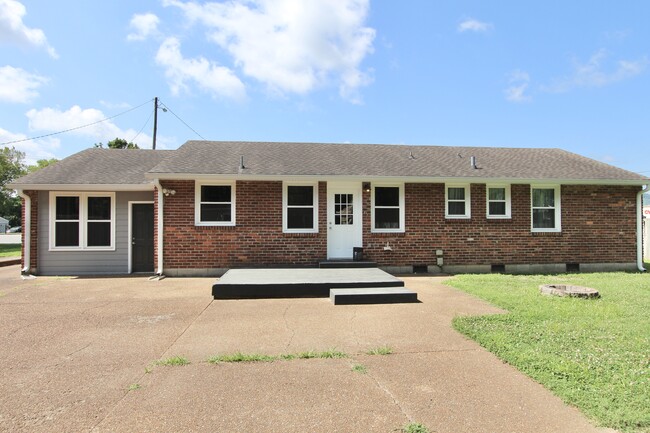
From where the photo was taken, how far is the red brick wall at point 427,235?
10938 mm

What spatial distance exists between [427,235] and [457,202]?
4.67 ft

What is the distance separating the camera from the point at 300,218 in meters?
11.3

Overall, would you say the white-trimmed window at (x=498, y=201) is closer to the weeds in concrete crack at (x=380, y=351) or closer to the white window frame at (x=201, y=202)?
the white window frame at (x=201, y=202)

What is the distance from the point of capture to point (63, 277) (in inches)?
439

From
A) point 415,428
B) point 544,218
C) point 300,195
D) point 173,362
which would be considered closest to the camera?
point 415,428

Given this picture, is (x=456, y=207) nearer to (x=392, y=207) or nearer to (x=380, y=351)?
(x=392, y=207)

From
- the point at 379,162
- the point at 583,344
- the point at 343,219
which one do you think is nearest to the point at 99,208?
the point at 343,219

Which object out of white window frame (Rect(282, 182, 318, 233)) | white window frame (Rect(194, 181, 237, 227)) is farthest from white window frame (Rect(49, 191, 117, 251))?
white window frame (Rect(282, 182, 318, 233))

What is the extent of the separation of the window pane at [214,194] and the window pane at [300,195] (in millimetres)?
1788

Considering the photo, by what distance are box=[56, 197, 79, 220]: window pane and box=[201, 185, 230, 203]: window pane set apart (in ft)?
13.5

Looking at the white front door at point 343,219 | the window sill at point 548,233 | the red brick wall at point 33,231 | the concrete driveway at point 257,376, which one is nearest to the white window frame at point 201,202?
the white front door at point 343,219

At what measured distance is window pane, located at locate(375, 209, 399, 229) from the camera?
11.6 metres

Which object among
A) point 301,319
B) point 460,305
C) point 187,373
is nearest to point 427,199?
point 460,305

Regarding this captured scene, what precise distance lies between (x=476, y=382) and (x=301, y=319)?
308 cm
